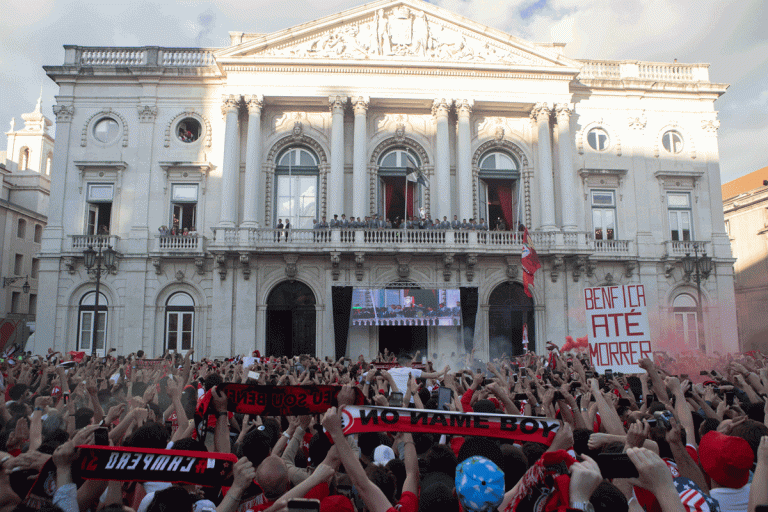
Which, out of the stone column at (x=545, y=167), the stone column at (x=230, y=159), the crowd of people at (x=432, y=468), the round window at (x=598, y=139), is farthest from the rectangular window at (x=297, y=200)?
the crowd of people at (x=432, y=468)

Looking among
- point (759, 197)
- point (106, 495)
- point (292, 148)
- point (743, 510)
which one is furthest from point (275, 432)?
point (759, 197)

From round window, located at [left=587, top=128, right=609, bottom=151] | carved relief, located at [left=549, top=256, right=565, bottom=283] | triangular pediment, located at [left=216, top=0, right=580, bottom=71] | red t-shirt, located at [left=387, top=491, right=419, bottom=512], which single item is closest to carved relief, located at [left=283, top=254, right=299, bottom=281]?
triangular pediment, located at [left=216, top=0, right=580, bottom=71]

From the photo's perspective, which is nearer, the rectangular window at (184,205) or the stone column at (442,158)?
the stone column at (442,158)

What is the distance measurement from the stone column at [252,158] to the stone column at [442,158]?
28.9ft

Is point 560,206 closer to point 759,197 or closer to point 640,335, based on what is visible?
point 640,335

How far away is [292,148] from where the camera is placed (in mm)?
Result: 29328

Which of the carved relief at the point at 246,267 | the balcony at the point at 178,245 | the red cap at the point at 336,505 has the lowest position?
the red cap at the point at 336,505

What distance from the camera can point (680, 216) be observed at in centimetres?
3027

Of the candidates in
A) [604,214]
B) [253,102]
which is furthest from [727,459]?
[604,214]

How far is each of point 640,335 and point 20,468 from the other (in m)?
10.4

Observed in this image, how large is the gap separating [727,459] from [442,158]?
83.0 ft

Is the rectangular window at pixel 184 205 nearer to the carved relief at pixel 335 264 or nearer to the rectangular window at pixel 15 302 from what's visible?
the carved relief at pixel 335 264

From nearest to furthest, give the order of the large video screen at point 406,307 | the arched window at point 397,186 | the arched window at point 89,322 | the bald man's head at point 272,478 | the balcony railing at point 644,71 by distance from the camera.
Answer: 1. the bald man's head at point 272,478
2. the large video screen at point 406,307
3. the arched window at point 89,322
4. the arched window at point 397,186
5. the balcony railing at point 644,71

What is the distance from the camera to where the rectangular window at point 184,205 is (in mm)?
28453
